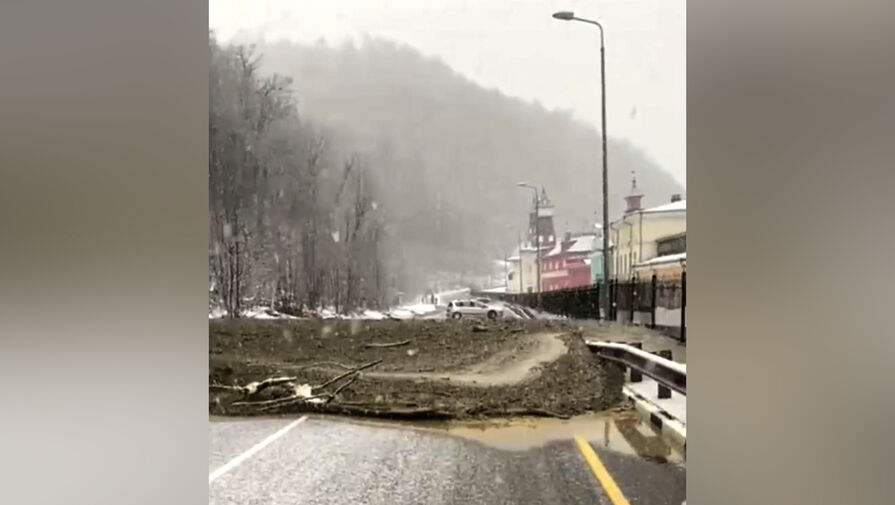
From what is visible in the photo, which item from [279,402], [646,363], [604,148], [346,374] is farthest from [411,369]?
[604,148]

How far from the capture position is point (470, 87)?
1.72 meters

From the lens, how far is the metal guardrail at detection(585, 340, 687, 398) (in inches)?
65.8

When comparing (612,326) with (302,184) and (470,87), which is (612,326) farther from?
(302,184)

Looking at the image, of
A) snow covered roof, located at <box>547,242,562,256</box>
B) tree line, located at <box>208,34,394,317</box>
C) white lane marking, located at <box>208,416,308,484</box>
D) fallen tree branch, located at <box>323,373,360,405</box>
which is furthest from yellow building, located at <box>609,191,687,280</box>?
white lane marking, located at <box>208,416,308,484</box>

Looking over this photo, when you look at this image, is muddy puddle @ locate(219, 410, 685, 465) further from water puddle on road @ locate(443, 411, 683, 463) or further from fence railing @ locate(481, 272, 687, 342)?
fence railing @ locate(481, 272, 687, 342)

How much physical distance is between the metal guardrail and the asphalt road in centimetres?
→ 12

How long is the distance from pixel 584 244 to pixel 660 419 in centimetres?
42

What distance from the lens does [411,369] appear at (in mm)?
1716

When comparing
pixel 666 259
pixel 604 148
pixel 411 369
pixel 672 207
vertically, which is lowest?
pixel 411 369

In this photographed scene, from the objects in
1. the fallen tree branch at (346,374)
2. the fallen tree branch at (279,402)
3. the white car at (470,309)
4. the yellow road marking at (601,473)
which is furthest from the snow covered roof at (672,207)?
the fallen tree branch at (279,402)
